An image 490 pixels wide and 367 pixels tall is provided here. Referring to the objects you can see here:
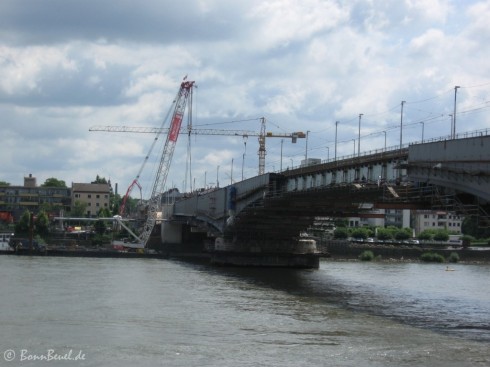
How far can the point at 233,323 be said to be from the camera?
1724 inches

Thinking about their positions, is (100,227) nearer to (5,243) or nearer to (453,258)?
(5,243)

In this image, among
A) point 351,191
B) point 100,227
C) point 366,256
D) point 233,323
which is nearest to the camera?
point 233,323

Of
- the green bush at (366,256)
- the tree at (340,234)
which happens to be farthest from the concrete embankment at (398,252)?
the tree at (340,234)

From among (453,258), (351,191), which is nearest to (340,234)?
(453,258)

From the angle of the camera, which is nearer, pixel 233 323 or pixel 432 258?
pixel 233 323

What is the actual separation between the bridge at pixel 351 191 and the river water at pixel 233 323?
7821mm

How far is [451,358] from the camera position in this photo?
33.6m

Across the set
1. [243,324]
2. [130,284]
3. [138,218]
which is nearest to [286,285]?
[130,284]

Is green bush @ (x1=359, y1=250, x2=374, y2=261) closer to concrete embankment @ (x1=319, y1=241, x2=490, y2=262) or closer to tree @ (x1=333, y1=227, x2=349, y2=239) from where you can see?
concrete embankment @ (x1=319, y1=241, x2=490, y2=262)

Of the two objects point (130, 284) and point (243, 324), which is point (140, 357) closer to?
point (243, 324)

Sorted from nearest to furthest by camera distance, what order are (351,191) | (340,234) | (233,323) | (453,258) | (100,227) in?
(233,323), (351,191), (453,258), (100,227), (340,234)

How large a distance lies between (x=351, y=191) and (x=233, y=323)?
81.8 feet

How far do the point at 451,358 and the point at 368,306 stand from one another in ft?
69.3

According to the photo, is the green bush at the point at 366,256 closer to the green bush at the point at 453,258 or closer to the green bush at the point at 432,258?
the green bush at the point at 432,258
